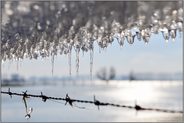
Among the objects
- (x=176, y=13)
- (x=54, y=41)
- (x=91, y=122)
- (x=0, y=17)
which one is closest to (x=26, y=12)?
(x=0, y=17)

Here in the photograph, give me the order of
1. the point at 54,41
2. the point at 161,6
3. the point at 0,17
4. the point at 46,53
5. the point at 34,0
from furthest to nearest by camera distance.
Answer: the point at 46,53 < the point at 54,41 < the point at 0,17 < the point at 34,0 < the point at 161,6


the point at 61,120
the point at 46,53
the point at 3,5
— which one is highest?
the point at 3,5

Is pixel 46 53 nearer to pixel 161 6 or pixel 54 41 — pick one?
pixel 54 41

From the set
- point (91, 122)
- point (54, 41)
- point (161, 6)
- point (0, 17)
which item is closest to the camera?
point (161, 6)

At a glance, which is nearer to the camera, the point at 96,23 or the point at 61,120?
the point at 96,23

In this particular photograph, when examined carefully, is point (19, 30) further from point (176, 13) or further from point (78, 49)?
point (176, 13)

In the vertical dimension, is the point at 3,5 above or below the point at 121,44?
above

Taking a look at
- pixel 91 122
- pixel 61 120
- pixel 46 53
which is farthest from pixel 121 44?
pixel 61 120
